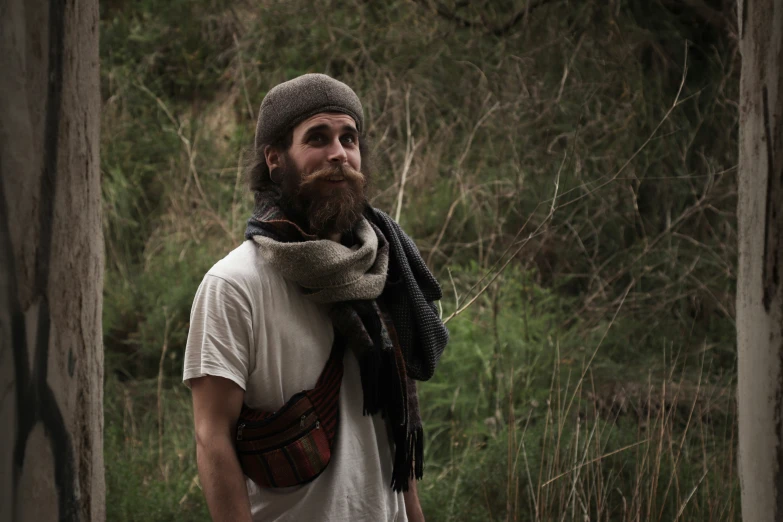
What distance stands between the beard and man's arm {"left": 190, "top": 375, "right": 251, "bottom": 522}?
0.51 meters

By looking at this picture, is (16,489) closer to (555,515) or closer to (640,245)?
(555,515)

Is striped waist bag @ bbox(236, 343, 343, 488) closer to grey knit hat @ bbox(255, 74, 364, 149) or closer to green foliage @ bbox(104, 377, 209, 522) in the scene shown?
grey knit hat @ bbox(255, 74, 364, 149)

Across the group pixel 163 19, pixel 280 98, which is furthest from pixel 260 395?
pixel 163 19

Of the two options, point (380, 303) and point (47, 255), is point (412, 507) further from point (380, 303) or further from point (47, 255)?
point (47, 255)

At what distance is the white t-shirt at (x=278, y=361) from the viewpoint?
1.93 meters

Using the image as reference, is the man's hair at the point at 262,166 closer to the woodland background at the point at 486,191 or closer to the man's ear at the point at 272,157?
the man's ear at the point at 272,157

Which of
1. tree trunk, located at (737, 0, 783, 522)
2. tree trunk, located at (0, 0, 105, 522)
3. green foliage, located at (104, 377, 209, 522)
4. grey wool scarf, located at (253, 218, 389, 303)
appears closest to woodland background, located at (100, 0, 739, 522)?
green foliage, located at (104, 377, 209, 522)

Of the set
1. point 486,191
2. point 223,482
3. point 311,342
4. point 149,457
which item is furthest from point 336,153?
point 486,191

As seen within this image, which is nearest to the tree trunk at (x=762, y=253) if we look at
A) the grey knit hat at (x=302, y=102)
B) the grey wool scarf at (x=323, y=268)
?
the grey wool scarf at (x=323, y=268)

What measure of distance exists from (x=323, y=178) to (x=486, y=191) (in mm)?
4203

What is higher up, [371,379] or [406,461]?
[371,379]

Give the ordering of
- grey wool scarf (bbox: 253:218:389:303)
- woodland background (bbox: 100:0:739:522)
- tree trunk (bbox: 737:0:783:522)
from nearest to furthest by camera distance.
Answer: tree trunk (bbox: 737:0:783:522) < grey wool scarf (bbox: 253:218:389:303) < woodland background (bbox: 100:0:739:522)

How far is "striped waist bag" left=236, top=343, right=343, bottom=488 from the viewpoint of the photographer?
194 centimetres

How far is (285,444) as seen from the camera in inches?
76.5
